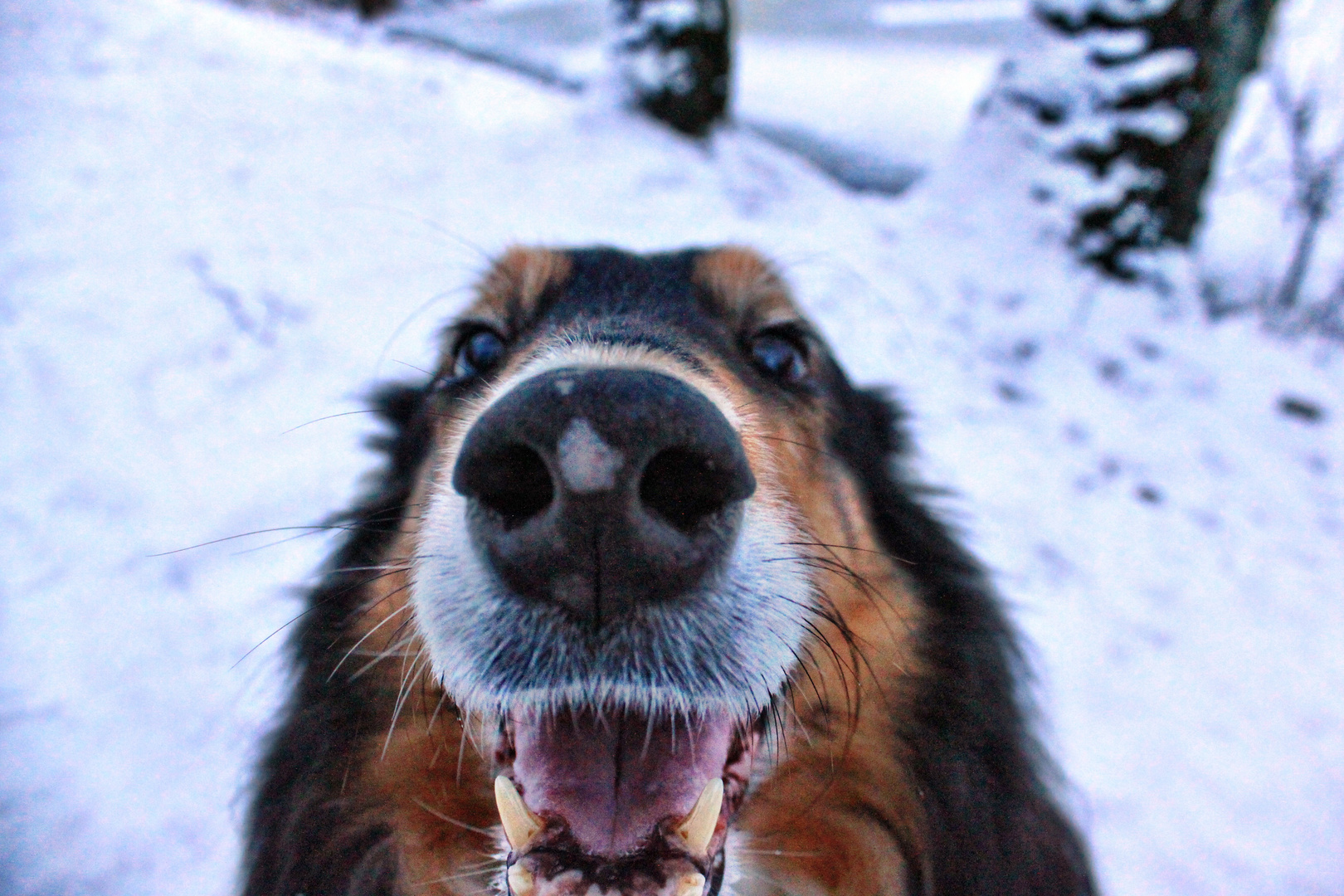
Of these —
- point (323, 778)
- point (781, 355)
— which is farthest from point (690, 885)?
point (781, 355)

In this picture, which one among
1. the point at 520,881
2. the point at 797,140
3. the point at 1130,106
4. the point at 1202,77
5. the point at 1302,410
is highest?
the point at 1202,77

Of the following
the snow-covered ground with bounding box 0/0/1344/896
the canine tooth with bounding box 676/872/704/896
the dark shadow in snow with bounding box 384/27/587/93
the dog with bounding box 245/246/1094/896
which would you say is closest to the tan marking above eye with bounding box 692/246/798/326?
the dog with bounding box 245/246/1094/896

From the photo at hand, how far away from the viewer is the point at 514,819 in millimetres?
1135

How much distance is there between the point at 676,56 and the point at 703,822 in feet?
18.6

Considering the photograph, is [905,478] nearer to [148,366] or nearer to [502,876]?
[502,876]

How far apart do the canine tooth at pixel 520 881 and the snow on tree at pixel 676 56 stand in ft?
18.6

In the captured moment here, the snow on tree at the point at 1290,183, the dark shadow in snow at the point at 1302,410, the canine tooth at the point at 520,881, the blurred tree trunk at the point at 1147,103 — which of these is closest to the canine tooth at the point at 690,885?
the canine tooth at the point at 520,881

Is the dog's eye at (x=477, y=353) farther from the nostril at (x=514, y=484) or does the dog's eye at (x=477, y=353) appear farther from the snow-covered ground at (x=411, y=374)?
the snow-covered ground at (x=411, y=374)

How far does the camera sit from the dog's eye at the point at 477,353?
73.9 inches

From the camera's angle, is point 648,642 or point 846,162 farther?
point 846,162

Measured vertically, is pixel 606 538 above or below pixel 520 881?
above

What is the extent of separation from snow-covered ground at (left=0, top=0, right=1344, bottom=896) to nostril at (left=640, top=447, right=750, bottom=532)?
1.65 meters

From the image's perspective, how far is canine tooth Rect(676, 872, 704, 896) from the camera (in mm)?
1094

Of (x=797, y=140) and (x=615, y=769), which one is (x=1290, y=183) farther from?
(x=615, y=769)
